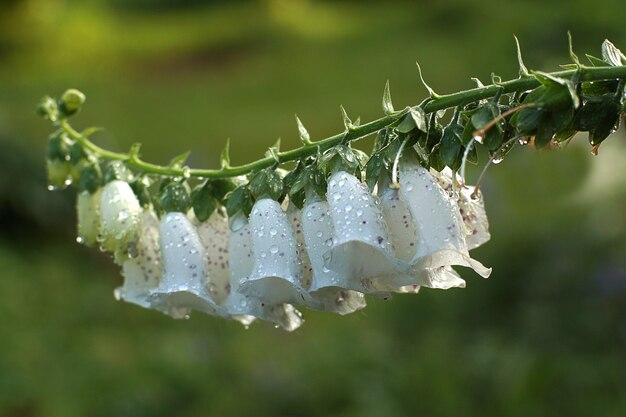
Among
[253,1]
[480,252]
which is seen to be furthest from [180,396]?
[253,1]

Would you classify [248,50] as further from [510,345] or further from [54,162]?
[54,162]

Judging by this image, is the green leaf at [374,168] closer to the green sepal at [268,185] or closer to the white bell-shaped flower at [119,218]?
the green sepal at [268,185]

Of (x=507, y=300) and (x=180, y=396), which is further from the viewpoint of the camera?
(x=507, y=300)

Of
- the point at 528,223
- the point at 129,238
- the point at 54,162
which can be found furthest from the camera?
the point at 528,223

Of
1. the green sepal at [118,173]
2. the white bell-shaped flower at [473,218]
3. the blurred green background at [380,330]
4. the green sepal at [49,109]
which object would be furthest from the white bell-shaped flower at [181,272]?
the blurred green background at [380,330]

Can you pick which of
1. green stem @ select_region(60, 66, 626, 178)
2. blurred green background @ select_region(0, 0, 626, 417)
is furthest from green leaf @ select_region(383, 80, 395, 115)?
blurred green background @ select_region(0, 0, 626, 417)

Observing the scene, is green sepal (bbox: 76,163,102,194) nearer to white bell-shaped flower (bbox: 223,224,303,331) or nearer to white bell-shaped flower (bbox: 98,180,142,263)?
white bell-shaped flower (bbox: 98,180,142,263)
